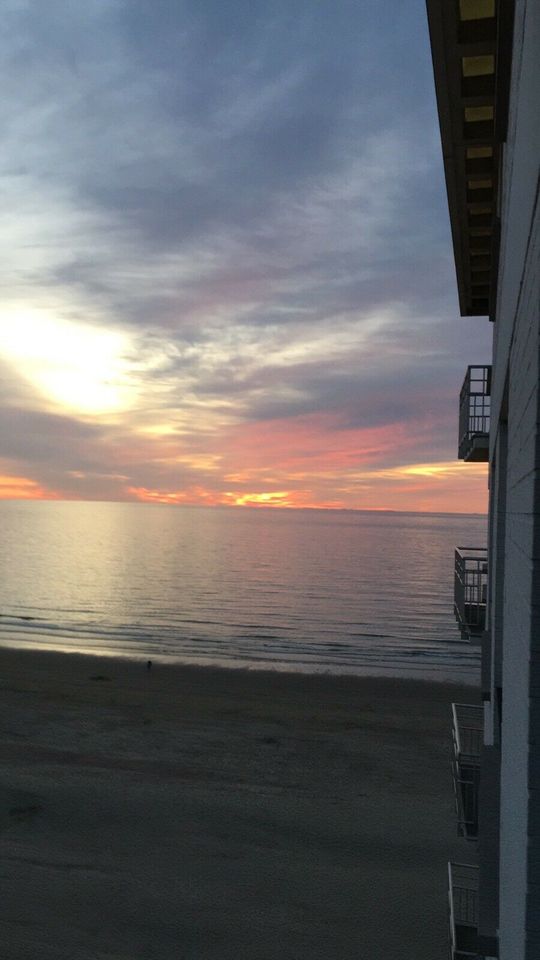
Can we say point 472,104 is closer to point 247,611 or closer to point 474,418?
point 474,418

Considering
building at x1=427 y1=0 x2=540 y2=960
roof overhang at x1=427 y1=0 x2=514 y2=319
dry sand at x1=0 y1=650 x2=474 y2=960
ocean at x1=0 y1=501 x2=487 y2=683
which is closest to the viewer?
building at x1=427 y1=0 x2=540 y2=960

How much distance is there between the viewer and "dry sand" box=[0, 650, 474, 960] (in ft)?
36.0

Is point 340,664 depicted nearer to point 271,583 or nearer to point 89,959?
point 89,959

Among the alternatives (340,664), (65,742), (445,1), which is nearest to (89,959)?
(65,742)

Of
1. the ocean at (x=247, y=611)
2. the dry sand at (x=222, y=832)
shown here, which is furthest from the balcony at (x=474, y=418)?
the ocean at (x=247, y=611)

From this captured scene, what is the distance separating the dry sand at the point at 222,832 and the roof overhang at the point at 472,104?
32.0ft

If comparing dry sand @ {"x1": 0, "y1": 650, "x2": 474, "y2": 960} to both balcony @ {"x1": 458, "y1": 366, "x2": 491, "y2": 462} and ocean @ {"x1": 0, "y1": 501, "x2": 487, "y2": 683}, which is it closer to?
balcony @ {"x1": 458, "y1": 366, "x2": 491, "y2": 462}

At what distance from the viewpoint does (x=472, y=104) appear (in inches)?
277

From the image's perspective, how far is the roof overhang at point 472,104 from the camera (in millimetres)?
5477

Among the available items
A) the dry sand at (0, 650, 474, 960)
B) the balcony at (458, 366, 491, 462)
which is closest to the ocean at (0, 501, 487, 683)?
the dry sand at (0, 650, 474, 960)

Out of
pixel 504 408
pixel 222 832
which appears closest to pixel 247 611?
pixel 222 832

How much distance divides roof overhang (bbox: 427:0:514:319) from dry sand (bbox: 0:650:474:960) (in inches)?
384

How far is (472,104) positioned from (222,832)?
42.7 feet

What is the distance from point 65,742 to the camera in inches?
791
